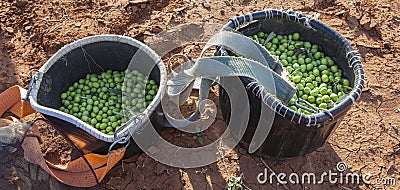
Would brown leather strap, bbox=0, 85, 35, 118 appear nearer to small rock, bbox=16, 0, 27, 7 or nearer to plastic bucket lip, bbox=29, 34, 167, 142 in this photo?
plastic bucket lip, bbox=29, 34, 167, 142

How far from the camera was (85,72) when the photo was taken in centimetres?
340

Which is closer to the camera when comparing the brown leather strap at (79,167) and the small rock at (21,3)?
the brown leather strap at (79,167)

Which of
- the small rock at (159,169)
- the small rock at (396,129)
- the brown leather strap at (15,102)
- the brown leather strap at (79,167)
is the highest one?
the brown leather strap at (15,102)

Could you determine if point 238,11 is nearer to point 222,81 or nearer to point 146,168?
point 222,81

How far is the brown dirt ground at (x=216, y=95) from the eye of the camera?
3.23 meters

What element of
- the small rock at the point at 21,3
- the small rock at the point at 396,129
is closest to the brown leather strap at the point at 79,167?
the small rock at the point at 21,3

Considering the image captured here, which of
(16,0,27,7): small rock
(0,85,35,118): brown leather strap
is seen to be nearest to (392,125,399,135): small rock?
(0,85,35,118): brown leather strap

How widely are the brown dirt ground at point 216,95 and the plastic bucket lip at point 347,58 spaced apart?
2.26ft

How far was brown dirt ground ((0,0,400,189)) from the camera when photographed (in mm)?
3227

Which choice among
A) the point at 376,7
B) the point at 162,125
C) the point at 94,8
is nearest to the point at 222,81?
the point at 162,125

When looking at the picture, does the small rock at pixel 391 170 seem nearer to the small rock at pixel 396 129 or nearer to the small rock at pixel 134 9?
the small rock at pixel 396 129

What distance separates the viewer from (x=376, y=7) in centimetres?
412

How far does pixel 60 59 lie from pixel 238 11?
1688 mm

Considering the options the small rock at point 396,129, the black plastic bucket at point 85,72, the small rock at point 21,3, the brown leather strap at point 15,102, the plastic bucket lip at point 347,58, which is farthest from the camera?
the small rock at point 21,3
